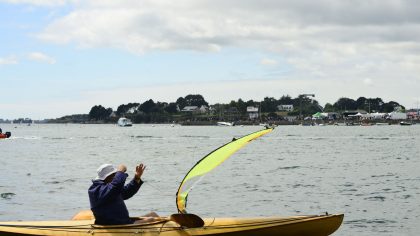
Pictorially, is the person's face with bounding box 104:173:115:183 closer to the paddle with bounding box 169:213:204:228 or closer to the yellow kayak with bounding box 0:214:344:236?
the yellow kayak with bounding box 0:214:344:236

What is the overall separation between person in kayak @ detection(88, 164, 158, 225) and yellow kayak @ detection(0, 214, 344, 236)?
0.24 meters

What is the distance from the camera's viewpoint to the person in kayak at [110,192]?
13.6m

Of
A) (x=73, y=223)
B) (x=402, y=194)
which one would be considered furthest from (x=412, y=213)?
(x=73, y=223)

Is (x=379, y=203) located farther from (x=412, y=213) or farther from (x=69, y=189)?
(x=69, y=189)

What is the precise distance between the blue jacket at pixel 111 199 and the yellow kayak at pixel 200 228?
0.68 feet

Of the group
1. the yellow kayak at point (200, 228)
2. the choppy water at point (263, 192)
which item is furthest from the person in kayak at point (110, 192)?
the choppy water at point (263, 192)

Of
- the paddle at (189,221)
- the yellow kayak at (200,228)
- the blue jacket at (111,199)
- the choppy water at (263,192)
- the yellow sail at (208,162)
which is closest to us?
the blue jacket at (111,199)

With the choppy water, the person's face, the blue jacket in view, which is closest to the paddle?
the blue jacket

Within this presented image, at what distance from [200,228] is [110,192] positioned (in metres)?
2.21

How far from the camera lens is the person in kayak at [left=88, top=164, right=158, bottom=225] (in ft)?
44.5

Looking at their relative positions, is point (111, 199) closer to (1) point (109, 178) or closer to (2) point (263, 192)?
(1) point (109, 178)

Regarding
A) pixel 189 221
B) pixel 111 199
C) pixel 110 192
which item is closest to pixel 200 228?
pixel 189 221

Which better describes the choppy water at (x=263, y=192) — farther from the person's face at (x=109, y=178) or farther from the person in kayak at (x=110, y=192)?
the person's face at (x=109, y=178)

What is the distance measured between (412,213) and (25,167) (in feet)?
116
